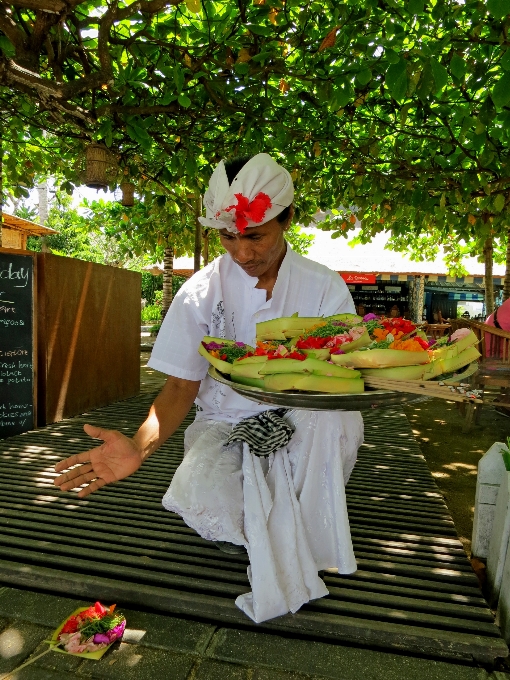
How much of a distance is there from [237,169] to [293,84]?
385 cm

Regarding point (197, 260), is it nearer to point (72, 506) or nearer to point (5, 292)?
point (5, 292)

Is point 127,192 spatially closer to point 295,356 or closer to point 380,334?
point 380,334

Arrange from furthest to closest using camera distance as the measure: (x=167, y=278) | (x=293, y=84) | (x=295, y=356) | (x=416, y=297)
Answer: (x=416, y=297) < (x=167, y=278) < (x=293, y=84) < (x=295, y=356)

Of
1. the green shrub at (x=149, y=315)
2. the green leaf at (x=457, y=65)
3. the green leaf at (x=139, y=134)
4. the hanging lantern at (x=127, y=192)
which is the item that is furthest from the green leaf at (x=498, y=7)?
the green shrub at (x=149, y=315)

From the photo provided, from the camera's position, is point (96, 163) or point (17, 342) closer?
point (17, 342)

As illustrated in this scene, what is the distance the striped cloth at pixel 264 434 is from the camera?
204cm

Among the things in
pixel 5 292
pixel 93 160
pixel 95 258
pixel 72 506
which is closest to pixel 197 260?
pixel 93 160

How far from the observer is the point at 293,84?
550 centimetres

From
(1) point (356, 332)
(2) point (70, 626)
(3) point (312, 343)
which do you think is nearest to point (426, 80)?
(1) point (356, 332)

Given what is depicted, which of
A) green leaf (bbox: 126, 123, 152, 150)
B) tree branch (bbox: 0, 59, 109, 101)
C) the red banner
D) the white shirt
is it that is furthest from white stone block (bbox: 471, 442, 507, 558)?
the red banner

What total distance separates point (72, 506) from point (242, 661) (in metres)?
1.56

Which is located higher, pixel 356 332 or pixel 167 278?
pixel 167 278

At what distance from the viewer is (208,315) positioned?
7.84ft

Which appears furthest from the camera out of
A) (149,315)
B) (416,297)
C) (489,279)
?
(149,315)
